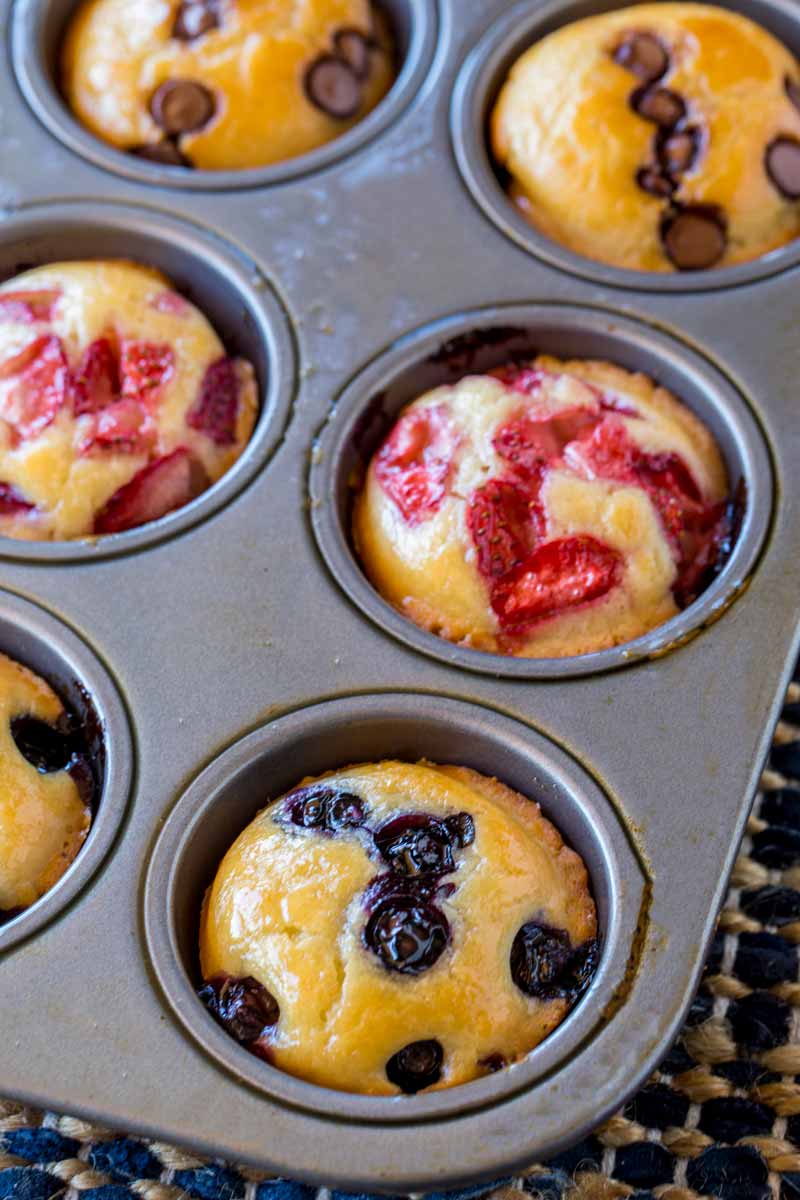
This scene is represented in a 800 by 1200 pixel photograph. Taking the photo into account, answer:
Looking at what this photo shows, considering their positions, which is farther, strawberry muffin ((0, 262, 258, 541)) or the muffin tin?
strawberry muffin ((0, 262, 258, 541))

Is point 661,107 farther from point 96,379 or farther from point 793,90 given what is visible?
point 96,379

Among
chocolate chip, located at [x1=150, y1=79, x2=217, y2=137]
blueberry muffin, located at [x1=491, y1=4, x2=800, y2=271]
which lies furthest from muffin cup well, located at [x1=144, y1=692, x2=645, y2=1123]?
chocolate chip, located at [x1=150, y1=79, x2=217, y2=137]

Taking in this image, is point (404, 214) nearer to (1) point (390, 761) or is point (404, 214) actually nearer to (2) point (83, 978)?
(1) point (390, 761)

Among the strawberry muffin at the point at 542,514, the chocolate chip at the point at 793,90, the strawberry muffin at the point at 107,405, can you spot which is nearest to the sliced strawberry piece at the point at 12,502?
the strawberry muffin at the point at 107,405

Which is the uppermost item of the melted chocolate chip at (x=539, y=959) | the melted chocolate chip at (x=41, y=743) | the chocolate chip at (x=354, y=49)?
the chocolate chip at (x=354, y=49)

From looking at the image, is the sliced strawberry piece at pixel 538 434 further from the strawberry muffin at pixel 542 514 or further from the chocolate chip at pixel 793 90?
the chocolate chip at pixel 793 90

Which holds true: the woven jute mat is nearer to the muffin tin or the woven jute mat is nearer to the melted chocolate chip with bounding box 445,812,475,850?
the muffin tin

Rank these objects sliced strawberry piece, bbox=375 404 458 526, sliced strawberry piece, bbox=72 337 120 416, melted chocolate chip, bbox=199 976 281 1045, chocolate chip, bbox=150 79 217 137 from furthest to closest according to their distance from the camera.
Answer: chocolate chip, bbox=150 79 217 137 → sliced strawberry piece, bbox=72 337 120 416 → sliced strawberry piece, bbox=375 404 458 526 → melted chocolate chip, bbox=199 976 281 1045

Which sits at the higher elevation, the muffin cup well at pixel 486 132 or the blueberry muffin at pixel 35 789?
the muffin cup well at pixel 486 132
